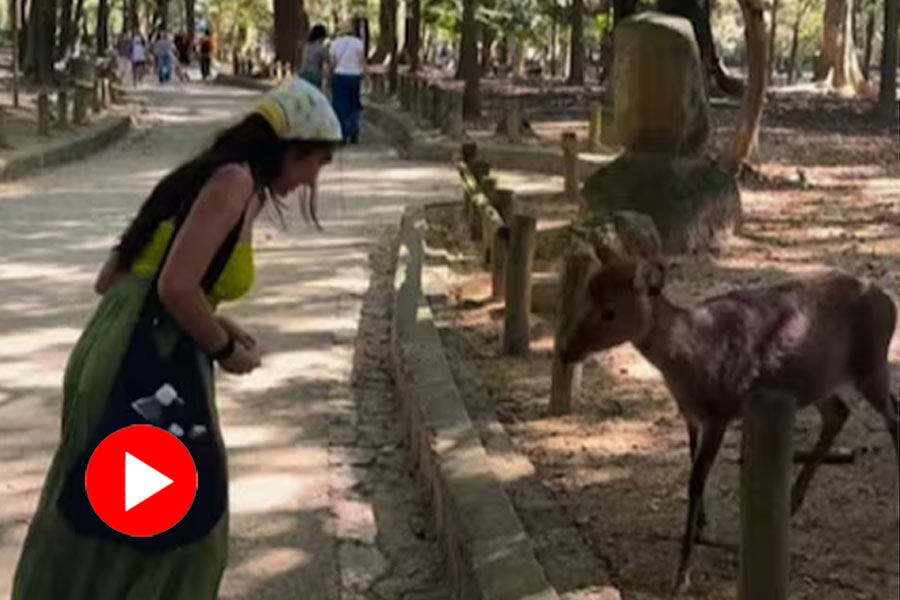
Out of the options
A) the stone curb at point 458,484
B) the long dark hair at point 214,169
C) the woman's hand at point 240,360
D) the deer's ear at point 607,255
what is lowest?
the stone curb at point 458,484

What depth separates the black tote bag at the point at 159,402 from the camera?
9.91 ft

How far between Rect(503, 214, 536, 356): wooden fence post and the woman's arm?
427 centimetres

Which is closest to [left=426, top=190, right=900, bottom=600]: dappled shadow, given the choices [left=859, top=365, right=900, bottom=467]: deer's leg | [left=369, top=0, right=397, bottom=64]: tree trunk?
[left=859, top=365, right=900, bottom=467]: deer's leg

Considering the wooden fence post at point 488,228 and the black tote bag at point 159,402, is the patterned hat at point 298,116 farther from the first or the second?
the wooden fence post at point 488,228

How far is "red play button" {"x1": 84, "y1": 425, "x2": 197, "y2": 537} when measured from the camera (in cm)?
304

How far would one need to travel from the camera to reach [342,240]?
11672 mm

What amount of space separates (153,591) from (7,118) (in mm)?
18283

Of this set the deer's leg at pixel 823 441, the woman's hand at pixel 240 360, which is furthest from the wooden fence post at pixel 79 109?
the woman's hand at pixel 240 360

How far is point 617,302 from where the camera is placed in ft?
13.0

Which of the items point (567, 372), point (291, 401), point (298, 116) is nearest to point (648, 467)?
point (567, 372)

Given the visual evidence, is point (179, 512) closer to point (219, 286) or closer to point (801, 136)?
point (219, 286)

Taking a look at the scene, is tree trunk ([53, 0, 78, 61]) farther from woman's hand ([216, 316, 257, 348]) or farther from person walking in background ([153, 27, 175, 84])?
woman's hand ([216, 316, 257, 348])

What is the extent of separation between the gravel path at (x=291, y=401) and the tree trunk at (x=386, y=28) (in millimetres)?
17562

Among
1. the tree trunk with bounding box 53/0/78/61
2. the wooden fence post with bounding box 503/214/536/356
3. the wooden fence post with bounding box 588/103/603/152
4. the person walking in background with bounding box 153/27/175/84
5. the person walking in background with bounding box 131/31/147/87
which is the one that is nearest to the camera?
→ the wooden fence post with bounding box 503/214/536/356
